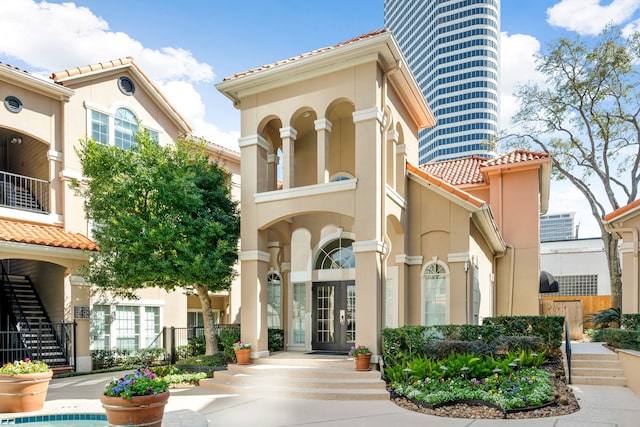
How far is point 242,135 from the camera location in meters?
15.5

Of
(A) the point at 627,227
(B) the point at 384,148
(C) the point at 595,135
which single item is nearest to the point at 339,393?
(B) the point at 384,148

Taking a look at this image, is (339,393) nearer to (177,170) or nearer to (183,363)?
(183,363)

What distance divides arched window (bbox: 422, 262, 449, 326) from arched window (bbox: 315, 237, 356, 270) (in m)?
2.40

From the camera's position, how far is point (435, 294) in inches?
597

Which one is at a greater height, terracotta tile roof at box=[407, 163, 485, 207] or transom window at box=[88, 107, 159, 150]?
transom window at box=[88, 107, 159, 150]

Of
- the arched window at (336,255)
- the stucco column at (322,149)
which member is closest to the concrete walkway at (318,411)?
the arched window at (336,255)

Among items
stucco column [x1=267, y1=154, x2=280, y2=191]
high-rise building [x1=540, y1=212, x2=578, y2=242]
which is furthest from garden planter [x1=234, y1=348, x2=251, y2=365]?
high-rise building [x1=540, y1=212, x2=578, y2=242]

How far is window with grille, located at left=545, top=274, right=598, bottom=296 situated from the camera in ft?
109

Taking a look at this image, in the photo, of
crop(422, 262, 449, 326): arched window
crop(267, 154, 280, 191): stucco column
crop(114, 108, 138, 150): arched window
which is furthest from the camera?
crop(114, 108, 138, 150): arched window

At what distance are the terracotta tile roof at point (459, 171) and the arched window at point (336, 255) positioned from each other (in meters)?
→ 6.94

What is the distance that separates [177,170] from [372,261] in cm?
621

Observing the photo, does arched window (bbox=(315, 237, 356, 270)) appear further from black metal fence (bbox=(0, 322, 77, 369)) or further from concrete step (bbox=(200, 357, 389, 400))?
black metal fence (bbox=(0, 322, 77, 369))

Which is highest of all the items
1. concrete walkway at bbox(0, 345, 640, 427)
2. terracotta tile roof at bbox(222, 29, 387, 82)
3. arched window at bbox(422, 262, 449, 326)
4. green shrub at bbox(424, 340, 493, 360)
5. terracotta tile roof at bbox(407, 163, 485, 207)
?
terracotta tile roof at bbox(222, 29, 387, 82)

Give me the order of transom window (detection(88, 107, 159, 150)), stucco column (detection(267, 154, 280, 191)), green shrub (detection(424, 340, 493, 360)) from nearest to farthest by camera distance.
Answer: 1. green shrub (detection(424, 340, 493, 360))
2. stucco column (detection(267, 154, 280, 191))
3. transom window (detection(88, 107, 159, 150))
